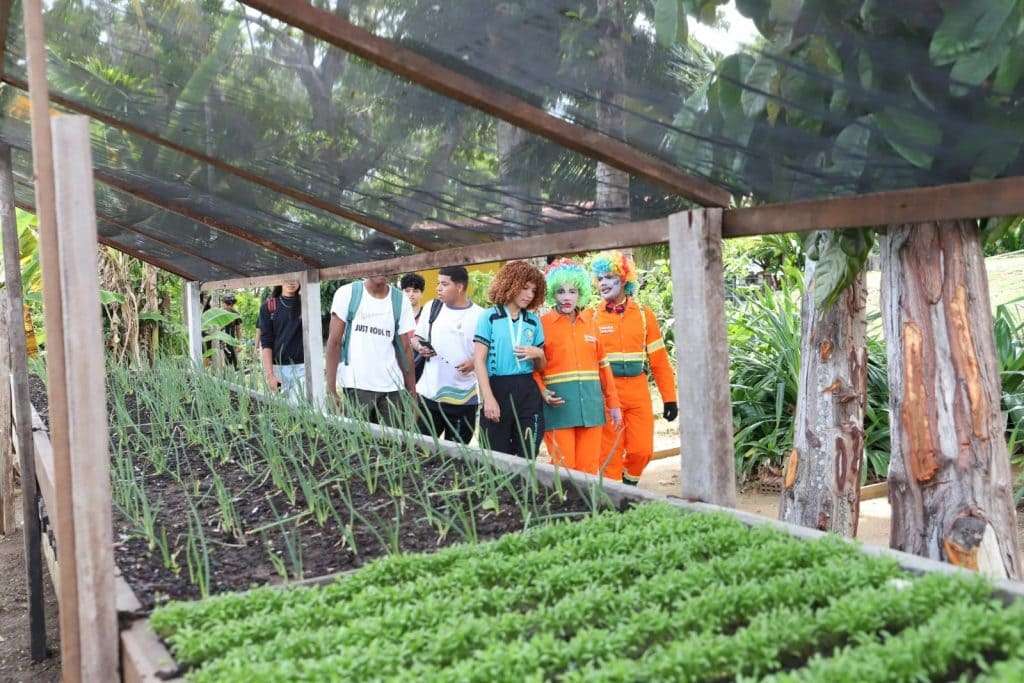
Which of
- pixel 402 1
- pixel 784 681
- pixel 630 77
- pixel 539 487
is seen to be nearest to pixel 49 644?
pixel 539 487

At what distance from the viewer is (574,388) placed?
183 inches

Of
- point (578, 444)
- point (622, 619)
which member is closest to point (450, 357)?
point (578, 444)

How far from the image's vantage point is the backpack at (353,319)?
17.7 feet

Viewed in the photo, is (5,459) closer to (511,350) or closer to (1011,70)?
(511,350)

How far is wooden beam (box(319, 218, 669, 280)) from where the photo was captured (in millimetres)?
2936

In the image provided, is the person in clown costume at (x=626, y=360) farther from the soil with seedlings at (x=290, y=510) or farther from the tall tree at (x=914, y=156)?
the tall tree at (x=914, y=156)

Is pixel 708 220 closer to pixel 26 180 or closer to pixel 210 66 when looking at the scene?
pixel 210 66

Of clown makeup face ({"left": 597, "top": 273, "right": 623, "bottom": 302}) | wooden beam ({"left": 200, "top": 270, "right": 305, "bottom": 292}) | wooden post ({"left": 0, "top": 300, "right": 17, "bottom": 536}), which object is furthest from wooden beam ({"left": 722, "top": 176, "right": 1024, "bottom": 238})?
wooden post ({"left": 0, "top": 300, "right": 17, "bottom": 536})

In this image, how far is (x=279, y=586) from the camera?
2213mm

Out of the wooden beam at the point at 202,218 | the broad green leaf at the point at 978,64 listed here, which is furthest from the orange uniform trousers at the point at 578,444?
the broad green leaf at the point at 978,64

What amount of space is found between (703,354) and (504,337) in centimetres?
192

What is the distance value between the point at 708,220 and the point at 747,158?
256 millimetres

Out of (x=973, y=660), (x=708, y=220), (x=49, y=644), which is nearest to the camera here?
(x=973, y=660)

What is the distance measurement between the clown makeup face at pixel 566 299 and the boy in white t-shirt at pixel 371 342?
106 cm
